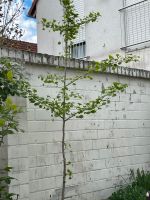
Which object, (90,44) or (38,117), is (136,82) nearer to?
(38,117)

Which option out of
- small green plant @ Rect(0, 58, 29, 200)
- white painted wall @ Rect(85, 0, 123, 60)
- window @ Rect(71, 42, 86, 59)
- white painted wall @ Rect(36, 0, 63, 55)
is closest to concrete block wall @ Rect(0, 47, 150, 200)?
small green plant @ Rect(0, 58, 29, 200)

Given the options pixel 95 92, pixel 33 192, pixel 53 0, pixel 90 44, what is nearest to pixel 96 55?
pixel 90 44

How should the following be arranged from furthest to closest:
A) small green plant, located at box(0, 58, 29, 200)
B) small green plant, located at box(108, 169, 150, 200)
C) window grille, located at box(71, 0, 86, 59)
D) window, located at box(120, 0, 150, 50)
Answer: window grille, located at box(71, 0, 86, 59), window, located at box(120, 0, 150, 50), small green plant, located at box(108, 169, 150, 200), small green plant, located at box(0, 58, 29, 200)

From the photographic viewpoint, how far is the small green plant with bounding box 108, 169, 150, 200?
6.21 meters

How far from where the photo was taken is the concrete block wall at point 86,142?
5.43m

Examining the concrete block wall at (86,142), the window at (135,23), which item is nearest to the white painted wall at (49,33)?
the window at (135,23)

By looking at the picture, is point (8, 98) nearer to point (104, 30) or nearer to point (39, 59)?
point (39, 59)

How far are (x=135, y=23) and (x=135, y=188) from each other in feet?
16.8

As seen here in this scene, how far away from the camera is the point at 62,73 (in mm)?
6027

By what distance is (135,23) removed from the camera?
1018 cm

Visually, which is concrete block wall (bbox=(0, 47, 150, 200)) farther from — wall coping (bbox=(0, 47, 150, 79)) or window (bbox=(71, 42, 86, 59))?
window (bbox=(71, 42, 86, 59))

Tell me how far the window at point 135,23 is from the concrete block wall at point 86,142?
2.33 meters

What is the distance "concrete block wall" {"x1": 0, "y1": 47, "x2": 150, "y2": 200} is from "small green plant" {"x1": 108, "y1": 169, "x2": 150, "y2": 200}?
0.16 meters

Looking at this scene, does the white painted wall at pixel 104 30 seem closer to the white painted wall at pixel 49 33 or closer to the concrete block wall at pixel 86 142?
the white painted wall at pixel 49 33
